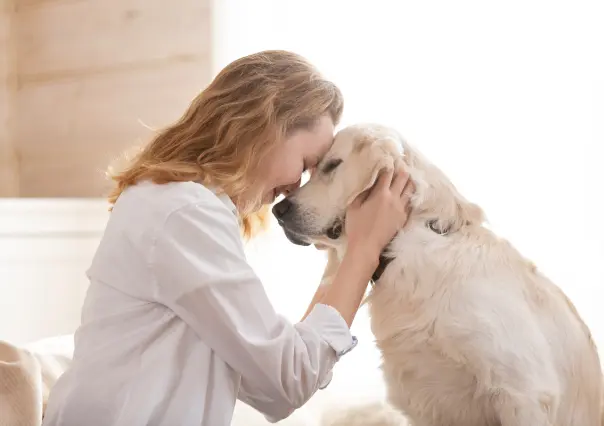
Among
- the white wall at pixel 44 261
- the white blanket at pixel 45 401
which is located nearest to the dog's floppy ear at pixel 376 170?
→ the white blanket at pixel 45 401

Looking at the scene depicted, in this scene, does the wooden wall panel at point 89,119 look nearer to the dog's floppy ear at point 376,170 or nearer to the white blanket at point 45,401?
the white blanket at point 45,401

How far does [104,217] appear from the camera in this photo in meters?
2.94

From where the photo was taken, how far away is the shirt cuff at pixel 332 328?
1.30 m

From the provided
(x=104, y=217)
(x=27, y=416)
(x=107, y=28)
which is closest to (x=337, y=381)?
(x=27, y=416)

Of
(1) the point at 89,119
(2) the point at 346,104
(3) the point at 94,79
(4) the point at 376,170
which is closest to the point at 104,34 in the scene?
(3) the point at 94,79

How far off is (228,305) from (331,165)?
0.43m

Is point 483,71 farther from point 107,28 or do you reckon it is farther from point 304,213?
point 107,28

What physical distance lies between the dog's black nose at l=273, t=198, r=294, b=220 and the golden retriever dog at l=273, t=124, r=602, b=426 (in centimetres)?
2

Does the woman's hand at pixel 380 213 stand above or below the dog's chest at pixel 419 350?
above

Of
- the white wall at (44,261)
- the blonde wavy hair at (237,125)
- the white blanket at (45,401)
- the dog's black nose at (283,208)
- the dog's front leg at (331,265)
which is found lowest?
the white wall at (44,261)

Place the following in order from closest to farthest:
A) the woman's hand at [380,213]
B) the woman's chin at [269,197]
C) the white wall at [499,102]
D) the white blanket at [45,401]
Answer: the white blanket at [45,401]
the woman's hand at [380,213]
the woman's chin at [269,197]
the white wall at [499,102]

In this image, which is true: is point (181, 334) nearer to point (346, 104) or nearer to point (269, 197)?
point (269, 197)

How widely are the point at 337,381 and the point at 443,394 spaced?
2.43 ft

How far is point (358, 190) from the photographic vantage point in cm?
148
